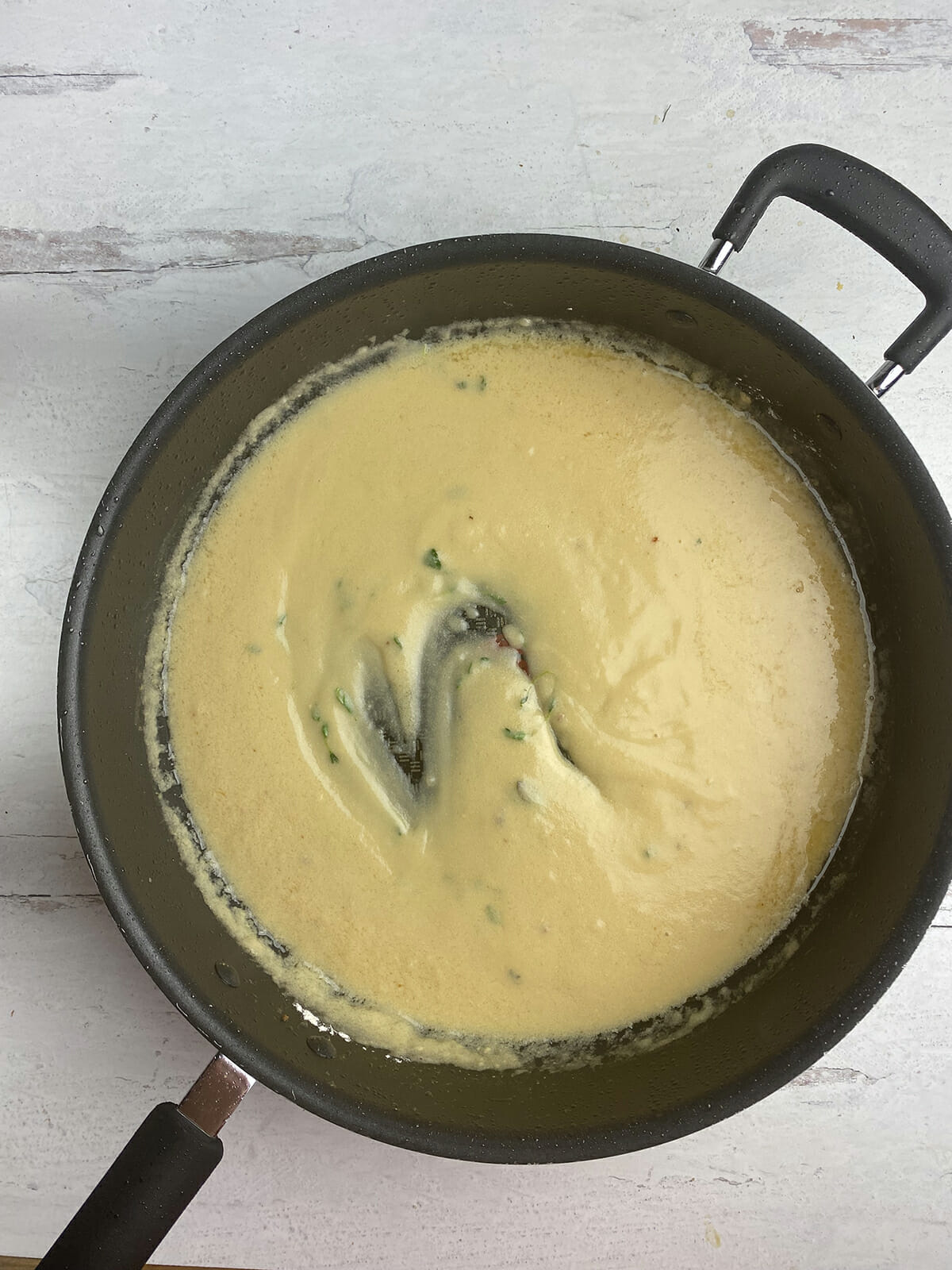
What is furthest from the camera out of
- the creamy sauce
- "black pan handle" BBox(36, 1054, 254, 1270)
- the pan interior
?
the creamy sauce

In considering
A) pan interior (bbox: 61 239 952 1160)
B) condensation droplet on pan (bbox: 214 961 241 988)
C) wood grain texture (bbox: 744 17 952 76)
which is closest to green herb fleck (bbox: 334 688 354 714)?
pan interior (bbox: 61 239 952 1160)

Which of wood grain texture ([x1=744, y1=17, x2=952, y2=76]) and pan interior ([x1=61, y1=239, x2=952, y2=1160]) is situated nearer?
pan interior ([x1=61, y1=239, x2=952, y2=1160])

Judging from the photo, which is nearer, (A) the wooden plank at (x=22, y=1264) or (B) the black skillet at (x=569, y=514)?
(B) the black skillet at (x=569, y=514)

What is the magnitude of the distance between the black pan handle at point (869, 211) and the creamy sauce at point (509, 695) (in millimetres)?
305

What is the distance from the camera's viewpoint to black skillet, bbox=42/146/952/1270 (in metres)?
1.19

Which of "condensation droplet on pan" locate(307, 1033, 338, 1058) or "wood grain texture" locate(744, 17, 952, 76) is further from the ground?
"wood grain texture" locate(744, 17, 952, 76)

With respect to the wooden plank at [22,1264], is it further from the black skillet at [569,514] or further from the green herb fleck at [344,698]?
the green herb fleck at [344,698]

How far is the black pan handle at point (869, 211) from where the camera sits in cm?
119

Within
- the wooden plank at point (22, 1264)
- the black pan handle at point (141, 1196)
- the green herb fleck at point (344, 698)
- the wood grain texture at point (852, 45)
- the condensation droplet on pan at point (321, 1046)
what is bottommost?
the wooden plank at point (22, 1264)

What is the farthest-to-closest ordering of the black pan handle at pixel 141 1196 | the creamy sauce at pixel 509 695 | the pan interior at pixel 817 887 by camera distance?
1. the creamy sauce at pixel 509 695
2. the pan interior at pixel 817 887
3. the black pan handle at pixel 141 1196

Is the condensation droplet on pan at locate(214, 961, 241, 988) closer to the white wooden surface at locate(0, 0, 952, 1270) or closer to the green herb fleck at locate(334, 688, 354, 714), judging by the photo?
the white wooden surface at locate(0, 0, 952, 1270)

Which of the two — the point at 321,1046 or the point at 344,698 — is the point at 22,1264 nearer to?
the point at 321,1046

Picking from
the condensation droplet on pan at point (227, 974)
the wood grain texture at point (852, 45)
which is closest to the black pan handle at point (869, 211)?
the wood grain texture at point (852, 45)

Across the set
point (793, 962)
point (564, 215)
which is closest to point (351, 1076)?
point (793, 962)
